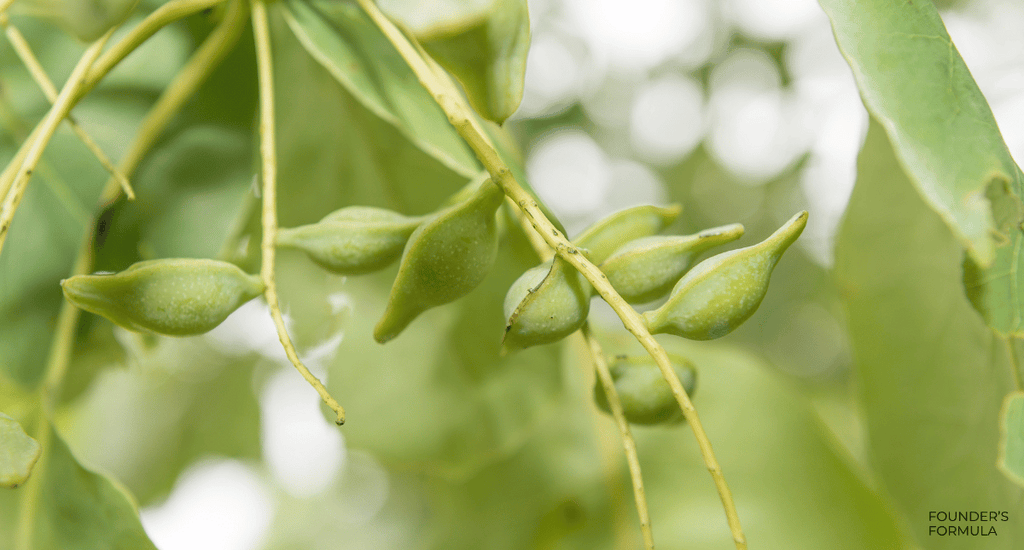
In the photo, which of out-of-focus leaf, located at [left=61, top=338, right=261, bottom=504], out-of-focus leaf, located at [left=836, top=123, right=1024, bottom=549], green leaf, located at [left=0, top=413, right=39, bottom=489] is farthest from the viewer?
out-of-focus leaf, located at [left=61, top=338, right=261, bottom=504]

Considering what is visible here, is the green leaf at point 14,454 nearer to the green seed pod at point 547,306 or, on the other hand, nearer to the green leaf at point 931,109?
the green seed pod at point 547,306

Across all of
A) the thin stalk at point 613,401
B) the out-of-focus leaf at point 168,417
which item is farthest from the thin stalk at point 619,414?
the out-of-focus leaf at point 168,417

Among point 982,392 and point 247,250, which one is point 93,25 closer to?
point 247,250

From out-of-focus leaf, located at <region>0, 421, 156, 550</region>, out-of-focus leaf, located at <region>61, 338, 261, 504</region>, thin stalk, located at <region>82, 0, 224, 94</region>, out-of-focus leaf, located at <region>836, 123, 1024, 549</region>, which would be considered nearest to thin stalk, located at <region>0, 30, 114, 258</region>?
thin stalk, located at <region>82, 0, 224, 94</region>

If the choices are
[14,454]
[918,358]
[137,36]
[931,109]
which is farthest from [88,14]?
[918,358]

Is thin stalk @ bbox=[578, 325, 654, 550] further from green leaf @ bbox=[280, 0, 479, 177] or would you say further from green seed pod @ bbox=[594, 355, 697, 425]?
green leaf @ bbox=[280, 0, 479, 177]

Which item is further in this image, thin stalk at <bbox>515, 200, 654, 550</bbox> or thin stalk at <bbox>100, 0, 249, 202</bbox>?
thin stalk at <bbox>100, 0, 249, 202</bbox>

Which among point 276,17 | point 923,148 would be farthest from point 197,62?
point 923,148
